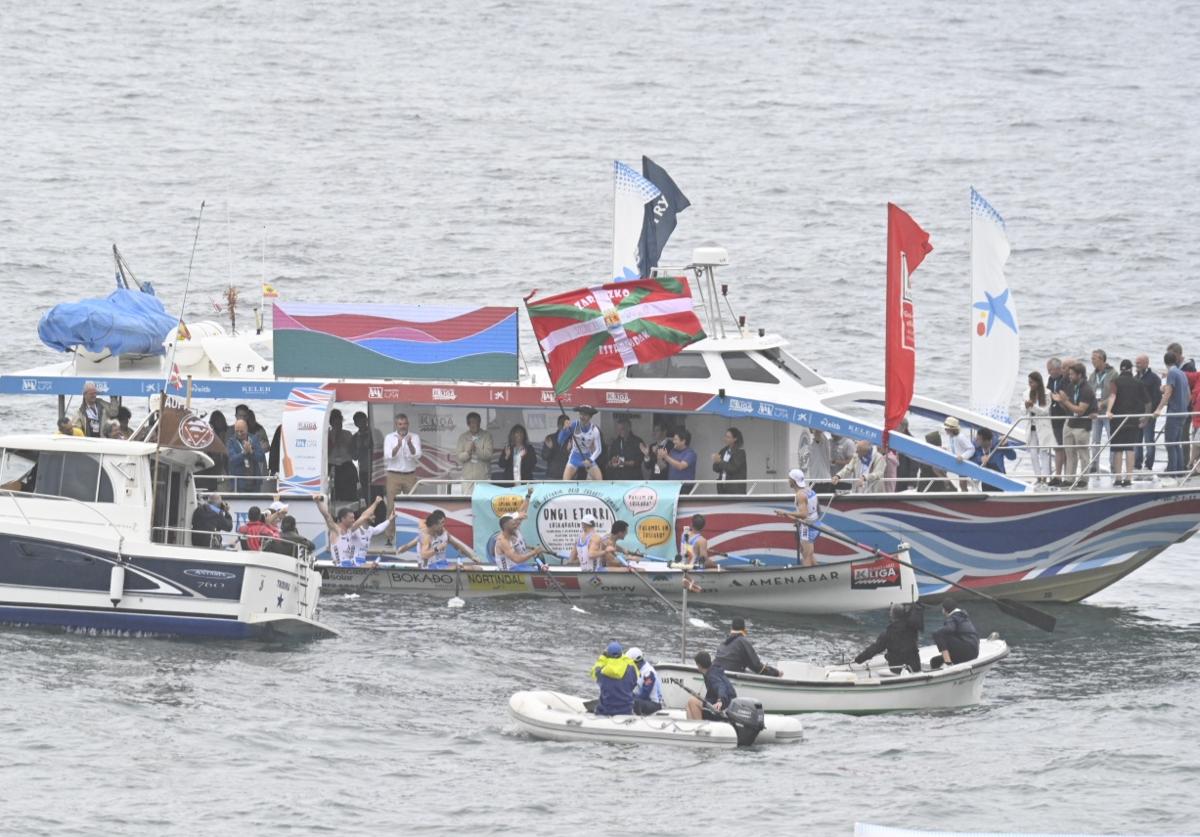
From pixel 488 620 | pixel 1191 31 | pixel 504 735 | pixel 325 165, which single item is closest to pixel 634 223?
pixel 488 620

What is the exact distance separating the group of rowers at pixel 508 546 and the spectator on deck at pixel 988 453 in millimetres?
4068

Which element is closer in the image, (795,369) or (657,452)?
(657,452)

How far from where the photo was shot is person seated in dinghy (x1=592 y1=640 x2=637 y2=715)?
74.7 ft

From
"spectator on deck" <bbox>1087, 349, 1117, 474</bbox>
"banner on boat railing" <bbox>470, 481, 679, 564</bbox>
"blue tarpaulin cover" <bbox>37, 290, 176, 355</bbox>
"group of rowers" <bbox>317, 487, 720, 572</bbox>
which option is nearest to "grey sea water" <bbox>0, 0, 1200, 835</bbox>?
"group of rowers" <bbox>317, 487, 720, 572</bbox>

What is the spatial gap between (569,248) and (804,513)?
32389 mm

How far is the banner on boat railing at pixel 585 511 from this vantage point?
96.1 feet

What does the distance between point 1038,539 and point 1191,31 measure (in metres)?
66.8

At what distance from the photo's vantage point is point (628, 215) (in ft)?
107

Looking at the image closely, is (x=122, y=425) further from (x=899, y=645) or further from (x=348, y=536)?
(x=899, y=645)

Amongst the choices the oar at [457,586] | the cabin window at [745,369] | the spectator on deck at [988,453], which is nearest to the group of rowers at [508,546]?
the oar at [457,586]

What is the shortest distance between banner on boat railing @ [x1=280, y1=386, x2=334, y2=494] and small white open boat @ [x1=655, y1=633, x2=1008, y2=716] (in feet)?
25.8

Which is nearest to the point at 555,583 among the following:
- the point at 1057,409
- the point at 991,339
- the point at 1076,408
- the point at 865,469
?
the point at 865,469

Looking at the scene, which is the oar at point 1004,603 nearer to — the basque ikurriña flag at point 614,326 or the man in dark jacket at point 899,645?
the man in dark jacket at point 899,645

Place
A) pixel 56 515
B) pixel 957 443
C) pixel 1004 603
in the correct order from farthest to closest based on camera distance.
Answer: pixel 957 443 → pixel 1004 603 → pixel 56 515
